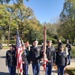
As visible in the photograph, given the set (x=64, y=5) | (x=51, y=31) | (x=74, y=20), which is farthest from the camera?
(x=51, y=31)

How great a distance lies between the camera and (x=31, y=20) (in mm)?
74125

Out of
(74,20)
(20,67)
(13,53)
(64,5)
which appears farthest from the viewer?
(64,5)

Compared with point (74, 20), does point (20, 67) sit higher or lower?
lower

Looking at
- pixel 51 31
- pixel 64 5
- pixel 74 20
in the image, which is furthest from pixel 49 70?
pixel 51 31

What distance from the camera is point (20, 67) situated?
1230 cm

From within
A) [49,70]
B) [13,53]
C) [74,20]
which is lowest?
[49,70]

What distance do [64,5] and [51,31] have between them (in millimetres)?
25312

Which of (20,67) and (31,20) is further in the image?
(31,20)

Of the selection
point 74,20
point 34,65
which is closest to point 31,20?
point 74,20

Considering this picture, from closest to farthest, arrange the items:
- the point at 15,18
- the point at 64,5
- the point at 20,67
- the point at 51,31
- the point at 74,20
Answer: the point at 20,67
the point at 74,20
the point at 64,5
the point at 15,18
the point at 51,31

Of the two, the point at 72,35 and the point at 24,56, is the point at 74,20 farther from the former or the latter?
the point at 24,56

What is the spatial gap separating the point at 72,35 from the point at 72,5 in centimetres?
653

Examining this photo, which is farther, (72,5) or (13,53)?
(72,5)

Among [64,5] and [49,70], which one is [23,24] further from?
[49,70]
